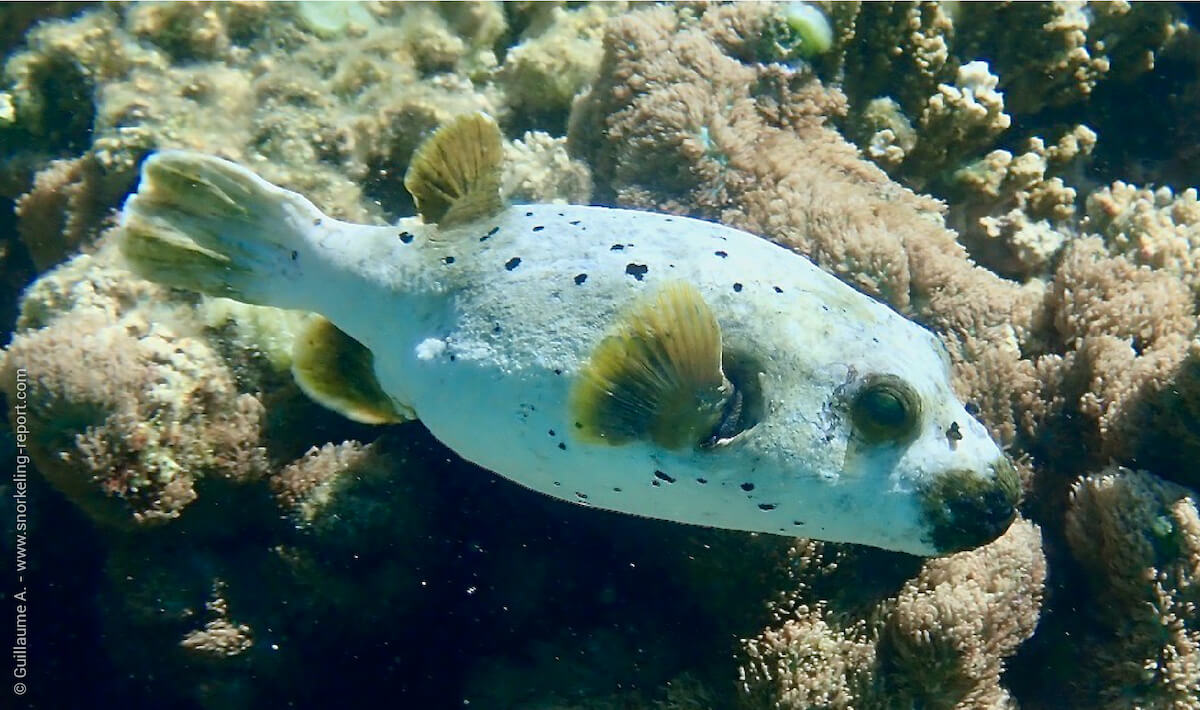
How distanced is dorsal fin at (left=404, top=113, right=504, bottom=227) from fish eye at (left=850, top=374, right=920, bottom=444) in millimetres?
1307

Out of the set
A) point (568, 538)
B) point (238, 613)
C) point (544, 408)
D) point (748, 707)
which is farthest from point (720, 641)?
point (238, 613)

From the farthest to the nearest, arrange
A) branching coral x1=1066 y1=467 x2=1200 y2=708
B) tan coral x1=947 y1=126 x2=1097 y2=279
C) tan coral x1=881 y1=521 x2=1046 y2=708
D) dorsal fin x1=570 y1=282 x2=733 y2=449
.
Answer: tan coral x1=947 y1=126 x2=1097 y2=279 < branching coral x1=1066 y1=467 x2=1200 y2=708 < tan coral x1=881 y1=521 x2=1046 y2=708 < dorsal fin x1=570 y1=282 x2=733 y2=449

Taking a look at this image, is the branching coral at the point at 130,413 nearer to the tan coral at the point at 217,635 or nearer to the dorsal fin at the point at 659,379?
the tan coral at the point at 217,635

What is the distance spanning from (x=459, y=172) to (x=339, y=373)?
81 centimetres

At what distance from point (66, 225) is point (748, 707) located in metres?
3.65

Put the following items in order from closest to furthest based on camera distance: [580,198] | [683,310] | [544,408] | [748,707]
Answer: [683,310], [544,408], [748,707], [580,198]

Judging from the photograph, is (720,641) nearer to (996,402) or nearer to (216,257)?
(996,402)

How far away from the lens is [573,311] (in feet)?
7.23

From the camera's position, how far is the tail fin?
2613 mm

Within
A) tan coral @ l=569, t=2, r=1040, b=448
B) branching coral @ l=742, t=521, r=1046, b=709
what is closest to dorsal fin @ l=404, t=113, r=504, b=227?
tan coral @ l=569, t=2, r=1040, b=448

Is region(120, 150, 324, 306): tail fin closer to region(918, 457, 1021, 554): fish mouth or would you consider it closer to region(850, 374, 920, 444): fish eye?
region(850, 374, 920, 444): fish eye

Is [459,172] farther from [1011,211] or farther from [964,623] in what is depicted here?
[1011,211]

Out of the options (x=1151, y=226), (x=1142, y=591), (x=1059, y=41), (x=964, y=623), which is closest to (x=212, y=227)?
(x=964, y=623)

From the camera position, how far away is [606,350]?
1985mm
